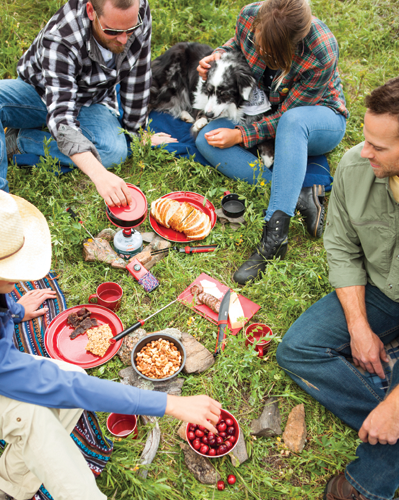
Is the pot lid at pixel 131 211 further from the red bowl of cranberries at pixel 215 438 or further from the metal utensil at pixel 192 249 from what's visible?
the red bowl of cranberries at pixel 215 438

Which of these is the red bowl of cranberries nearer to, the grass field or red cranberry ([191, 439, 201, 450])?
red cranberry ([191, 439, 201, 450])

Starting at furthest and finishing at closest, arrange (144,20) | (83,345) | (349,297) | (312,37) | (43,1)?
(43,1), (144,20), (312,37), (83,345), (349,297)

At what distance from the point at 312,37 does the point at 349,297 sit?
6.27 ft

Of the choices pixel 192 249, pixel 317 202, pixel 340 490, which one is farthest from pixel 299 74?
pixel 340 490

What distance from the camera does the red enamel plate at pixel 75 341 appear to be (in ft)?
8.02

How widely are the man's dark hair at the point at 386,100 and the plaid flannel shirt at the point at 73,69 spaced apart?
1.92 m

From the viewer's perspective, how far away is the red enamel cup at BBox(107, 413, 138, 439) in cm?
216

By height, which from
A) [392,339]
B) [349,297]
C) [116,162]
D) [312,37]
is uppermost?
[312,37]

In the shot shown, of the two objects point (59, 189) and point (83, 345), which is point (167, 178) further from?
point (83, 345)

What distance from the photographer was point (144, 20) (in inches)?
115

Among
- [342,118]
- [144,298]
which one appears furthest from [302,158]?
[144,298]

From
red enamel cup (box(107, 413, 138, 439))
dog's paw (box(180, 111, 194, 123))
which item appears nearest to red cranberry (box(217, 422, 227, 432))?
red enamel cup (box(107, 413, 138, 439))

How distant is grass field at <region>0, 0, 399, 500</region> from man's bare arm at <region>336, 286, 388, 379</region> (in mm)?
417

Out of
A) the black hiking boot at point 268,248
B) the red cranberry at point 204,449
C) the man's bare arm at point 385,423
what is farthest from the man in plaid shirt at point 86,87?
the man's bare arm at point 385,423
